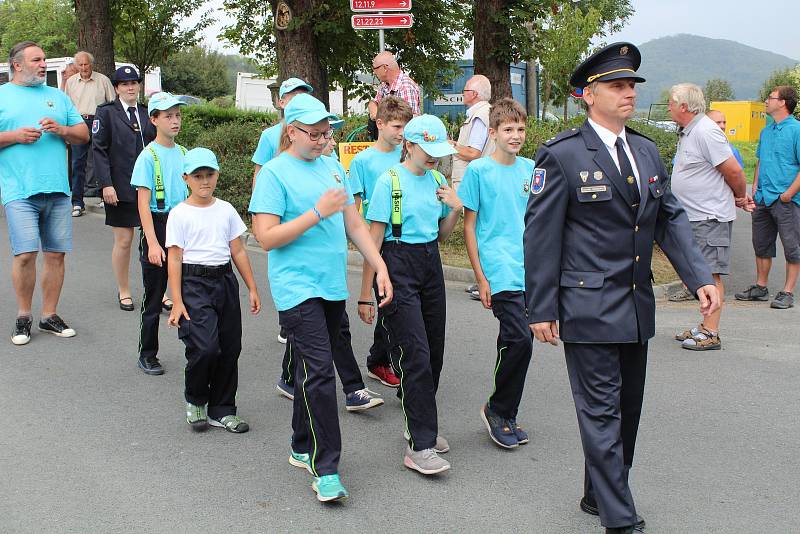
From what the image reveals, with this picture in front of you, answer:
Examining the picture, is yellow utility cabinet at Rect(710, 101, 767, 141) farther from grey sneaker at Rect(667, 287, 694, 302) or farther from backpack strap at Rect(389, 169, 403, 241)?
backpack strap at Rect(389, 169, 403, 241)

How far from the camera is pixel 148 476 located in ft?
15.9

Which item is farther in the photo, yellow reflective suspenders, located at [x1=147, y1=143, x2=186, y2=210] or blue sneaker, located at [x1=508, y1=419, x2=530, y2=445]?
yellow reflective suspenders, located at [x1=147, y1=143, x2=186, y2=210]

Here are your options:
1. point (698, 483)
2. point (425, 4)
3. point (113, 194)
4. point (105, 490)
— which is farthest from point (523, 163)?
point (425, 4)

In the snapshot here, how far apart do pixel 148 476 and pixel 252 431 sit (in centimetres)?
85

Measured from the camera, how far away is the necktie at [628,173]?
397cm

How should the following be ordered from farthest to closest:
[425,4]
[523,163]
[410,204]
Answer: [425,4], [523,163], [410,204]

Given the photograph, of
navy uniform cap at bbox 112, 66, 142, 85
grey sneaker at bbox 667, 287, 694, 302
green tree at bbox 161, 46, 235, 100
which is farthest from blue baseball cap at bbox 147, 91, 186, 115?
green tree at bbox 161, 46, 235, 100

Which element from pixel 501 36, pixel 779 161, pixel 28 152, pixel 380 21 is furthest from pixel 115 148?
pixel 501 36

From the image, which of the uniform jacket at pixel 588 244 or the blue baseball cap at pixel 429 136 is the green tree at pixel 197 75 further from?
the uniform jacket at pixel 588 244

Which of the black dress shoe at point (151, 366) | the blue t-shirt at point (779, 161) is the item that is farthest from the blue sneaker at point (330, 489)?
the blue t-shirt at point (779, 161)

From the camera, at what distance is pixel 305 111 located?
452 cm

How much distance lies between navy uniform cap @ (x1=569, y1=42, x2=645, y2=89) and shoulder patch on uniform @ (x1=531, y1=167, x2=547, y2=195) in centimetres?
43

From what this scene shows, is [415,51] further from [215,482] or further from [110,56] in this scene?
[215,482]

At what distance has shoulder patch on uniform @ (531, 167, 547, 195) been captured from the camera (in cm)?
401
